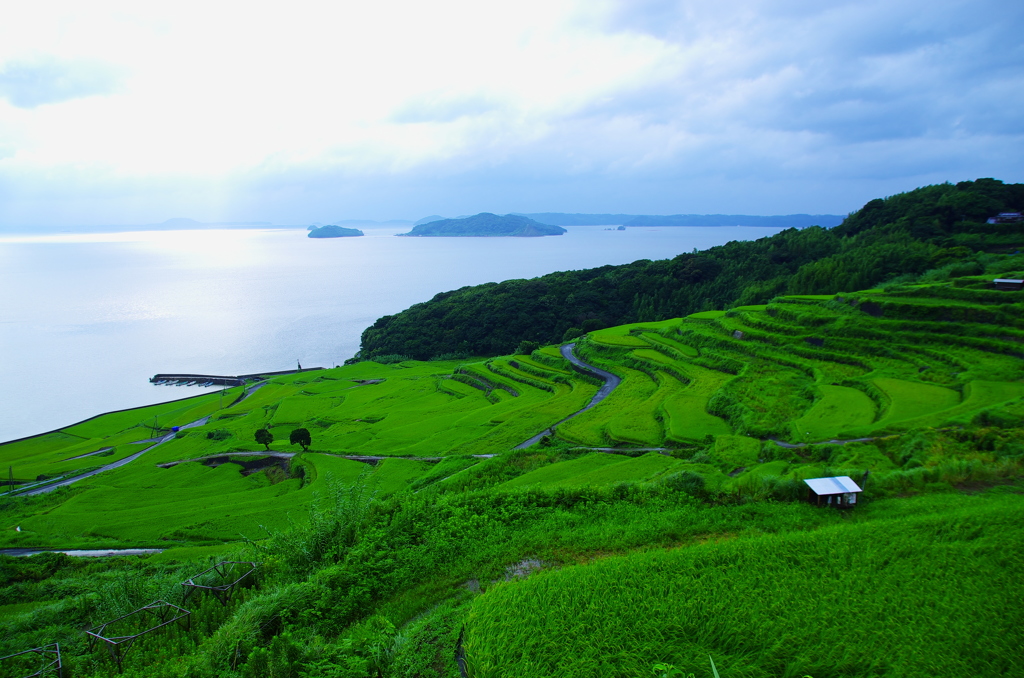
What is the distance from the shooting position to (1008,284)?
79.9 feet

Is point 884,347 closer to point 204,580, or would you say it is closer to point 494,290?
point 204,580

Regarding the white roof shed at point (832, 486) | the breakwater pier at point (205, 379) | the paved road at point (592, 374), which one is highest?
the white roof shed at point (832, 486)

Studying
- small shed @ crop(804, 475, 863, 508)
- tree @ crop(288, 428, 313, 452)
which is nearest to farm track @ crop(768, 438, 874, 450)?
small shed @ crop(804, 475, 863, 508)

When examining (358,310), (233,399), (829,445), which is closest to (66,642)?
(829,445)

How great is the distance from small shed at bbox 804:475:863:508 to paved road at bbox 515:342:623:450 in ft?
38.5

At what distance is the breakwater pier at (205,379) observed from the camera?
173ft

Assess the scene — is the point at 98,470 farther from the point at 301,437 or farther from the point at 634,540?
the point at 634,540

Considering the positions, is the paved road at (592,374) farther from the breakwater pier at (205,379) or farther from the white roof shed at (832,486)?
the breakwater pier at (205,379)

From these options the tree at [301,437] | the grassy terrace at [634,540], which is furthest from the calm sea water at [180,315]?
the grassy terrace at [634,540]

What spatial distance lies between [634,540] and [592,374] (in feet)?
74.4

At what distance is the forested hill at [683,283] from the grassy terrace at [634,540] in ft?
102

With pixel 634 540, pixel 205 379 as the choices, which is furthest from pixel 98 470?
pixel 634 540

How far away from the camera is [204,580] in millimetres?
8953

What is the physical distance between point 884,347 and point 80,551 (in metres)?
32.1
